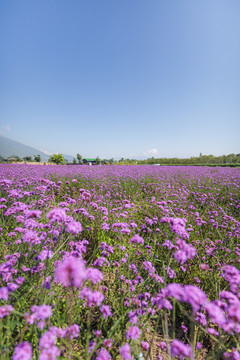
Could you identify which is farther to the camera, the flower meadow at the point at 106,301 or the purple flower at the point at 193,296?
the flower meadow at the point at 106,301

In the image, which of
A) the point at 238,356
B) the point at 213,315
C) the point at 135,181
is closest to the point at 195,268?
the point at 238,356

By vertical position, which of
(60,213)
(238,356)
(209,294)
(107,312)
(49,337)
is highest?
(60,213)

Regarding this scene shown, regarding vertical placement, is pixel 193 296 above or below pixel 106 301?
above

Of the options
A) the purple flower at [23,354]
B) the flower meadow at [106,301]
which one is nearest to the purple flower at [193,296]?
the flower meadow at [106,301]

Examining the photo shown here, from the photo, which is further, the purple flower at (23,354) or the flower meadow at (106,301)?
the flower meadow at (106,301)

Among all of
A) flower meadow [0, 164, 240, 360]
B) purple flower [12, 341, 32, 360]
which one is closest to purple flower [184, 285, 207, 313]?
flower meadow [0, 164, 240, 360]

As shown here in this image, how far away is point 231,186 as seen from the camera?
296 inches

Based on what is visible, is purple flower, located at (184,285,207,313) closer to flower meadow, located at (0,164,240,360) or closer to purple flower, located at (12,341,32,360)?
flower meadow, located at (0,164,240,360)

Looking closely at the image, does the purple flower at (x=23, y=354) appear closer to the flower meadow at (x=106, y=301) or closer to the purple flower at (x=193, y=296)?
the flower meadow at (x=106, y=301)

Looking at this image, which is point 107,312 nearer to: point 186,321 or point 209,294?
point 186,321

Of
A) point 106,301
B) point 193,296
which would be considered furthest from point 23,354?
point 106,301

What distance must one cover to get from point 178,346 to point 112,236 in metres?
2.60

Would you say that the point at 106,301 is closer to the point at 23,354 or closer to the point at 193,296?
the point at 23,354

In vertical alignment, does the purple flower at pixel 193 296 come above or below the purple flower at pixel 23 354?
above
